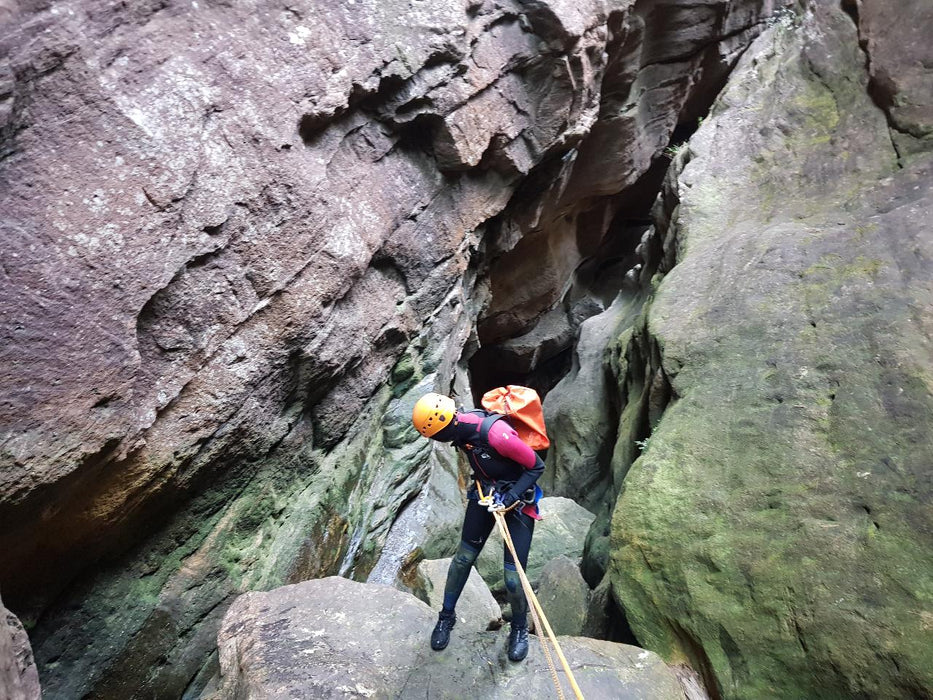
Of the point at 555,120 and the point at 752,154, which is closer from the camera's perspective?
the point at 752,154

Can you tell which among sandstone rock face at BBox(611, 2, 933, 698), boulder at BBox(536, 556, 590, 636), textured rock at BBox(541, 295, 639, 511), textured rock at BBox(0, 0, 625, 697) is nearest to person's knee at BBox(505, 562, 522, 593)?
sandstone rock face at BBox(611, 2, 933, 698)

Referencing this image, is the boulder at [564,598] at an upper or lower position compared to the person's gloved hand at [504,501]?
lower

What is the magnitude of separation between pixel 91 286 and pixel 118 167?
95 cm

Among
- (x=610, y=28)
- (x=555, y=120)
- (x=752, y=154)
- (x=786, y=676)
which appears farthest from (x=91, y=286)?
(x=610, y=28)

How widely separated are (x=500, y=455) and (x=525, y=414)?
13.5 inches

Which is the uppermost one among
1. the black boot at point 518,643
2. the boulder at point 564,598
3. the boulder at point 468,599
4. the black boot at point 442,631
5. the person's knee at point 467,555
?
the person's knee at point 467,555

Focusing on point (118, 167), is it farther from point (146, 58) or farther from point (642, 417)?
point (642, 417)

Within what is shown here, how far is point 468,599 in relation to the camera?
15.6 ft

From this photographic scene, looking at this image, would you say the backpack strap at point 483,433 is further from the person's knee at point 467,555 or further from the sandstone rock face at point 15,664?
the sandstone rock face at point 15,664

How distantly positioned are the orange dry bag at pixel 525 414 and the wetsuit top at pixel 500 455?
0.26ft

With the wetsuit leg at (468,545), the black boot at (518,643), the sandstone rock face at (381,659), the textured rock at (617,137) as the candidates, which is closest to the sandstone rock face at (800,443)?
the sandstone rock face at (381,659)

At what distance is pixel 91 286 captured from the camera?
379 centimetres

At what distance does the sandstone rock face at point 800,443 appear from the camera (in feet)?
11.8

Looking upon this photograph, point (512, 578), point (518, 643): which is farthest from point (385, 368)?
point (518, 643)
